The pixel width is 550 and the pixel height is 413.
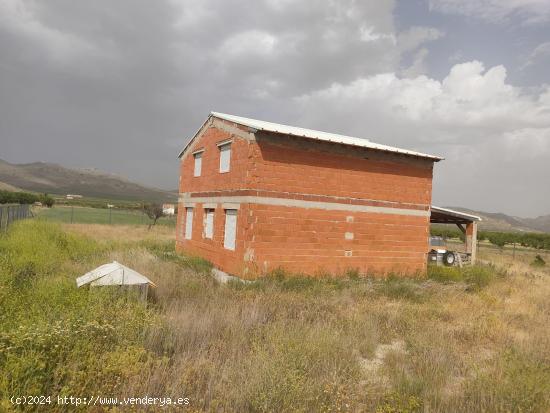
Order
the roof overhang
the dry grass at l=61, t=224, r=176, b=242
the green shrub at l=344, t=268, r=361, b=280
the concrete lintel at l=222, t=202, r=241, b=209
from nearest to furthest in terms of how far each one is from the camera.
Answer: the concrete lintel at l=222, t=202, r=241, b=209 → the green shrub at l=344, t=268, r=361, b=280 → the roof overhang → the dry grass at l=61, t=224, r=176, b=242

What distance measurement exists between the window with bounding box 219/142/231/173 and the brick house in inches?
3.0

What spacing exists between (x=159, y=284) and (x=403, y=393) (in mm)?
6346

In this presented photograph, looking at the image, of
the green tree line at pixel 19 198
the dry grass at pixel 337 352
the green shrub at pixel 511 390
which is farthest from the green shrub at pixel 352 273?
the green tree line at pixel 19 198

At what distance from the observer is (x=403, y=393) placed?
17.5 feet

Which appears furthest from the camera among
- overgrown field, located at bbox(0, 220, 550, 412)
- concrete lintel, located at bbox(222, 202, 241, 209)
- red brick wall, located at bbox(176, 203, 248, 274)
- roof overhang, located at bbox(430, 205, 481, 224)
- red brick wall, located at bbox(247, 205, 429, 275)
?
roof overhang, located at bbox(430, 205, 481, 224)

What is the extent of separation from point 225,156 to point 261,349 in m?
10.1

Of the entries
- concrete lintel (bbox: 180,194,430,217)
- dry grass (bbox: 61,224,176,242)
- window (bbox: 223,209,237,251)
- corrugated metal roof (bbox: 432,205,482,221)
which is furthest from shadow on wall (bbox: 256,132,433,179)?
dry grass (bbox: 61,224,176,242)

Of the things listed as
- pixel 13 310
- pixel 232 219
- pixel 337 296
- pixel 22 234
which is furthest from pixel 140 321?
pixel 22 234

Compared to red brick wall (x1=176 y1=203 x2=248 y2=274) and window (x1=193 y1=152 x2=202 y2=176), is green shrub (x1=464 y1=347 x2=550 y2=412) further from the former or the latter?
window (x1=193 y1=152 x2=202 y2=176)

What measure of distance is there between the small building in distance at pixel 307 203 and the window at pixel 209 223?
0.04 m

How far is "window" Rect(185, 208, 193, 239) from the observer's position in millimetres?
18266

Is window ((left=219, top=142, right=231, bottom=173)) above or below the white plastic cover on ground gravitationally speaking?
above

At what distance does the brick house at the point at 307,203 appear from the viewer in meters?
12.9

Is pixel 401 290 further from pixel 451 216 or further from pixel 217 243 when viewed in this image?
pixel 451 216
